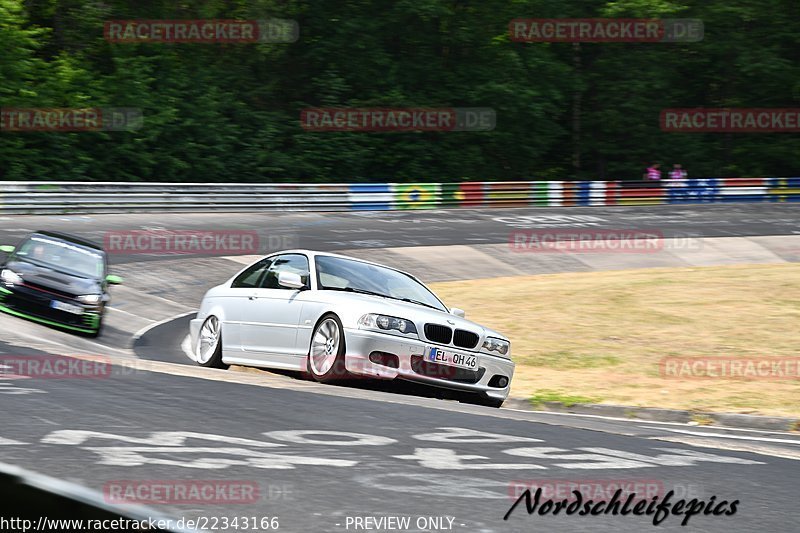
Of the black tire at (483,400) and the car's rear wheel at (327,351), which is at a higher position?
the car's rear wheel at (327,351)

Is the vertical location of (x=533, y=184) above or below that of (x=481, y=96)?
below

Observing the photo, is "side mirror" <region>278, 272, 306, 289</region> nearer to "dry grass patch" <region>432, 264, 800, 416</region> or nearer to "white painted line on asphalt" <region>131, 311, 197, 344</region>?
"dry grass patch" <region>432, 264, 800, 416</region>

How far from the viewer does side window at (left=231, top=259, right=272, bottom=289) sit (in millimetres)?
11953

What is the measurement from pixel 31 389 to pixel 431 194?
31.0m

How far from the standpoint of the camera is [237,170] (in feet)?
147

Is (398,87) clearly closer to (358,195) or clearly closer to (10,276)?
(358,195)

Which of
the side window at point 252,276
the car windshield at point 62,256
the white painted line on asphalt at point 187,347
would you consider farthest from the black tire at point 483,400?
the car windshield at point 62,256

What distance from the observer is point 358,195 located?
36.9 m

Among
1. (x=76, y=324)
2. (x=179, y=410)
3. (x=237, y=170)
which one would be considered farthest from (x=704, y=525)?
(x=237, y=170)

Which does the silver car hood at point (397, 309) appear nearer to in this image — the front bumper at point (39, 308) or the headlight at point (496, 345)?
the headlight at point (496, 345)

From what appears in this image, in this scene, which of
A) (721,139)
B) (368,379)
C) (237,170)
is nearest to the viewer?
(368,379)

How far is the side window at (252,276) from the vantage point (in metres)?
12.0

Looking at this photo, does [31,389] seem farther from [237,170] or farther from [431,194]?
[237,170]

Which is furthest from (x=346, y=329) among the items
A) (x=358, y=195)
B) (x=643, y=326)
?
(x=358, y=195)
